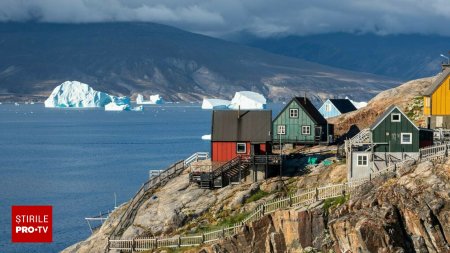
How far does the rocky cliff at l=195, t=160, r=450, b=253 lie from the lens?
41.6 m

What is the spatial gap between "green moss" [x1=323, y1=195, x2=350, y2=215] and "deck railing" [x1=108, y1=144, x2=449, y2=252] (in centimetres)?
48

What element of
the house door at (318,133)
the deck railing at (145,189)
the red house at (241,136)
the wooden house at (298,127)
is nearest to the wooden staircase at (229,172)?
the red house at (241,136)

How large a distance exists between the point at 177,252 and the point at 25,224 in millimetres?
20890

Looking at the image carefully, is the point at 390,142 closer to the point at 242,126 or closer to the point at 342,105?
the point at 242,126

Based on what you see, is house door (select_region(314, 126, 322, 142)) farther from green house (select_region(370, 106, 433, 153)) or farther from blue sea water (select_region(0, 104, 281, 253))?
blue sea water (select_region(0, 104, 281, 253))

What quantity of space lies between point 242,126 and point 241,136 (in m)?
1.01

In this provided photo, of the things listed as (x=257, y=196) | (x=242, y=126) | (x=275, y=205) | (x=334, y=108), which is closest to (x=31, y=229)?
(x=242, y=126)

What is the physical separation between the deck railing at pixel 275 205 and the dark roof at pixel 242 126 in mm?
9546

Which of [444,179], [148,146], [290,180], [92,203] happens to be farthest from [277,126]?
[148,146]

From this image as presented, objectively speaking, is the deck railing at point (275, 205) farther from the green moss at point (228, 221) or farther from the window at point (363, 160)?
the window at point (363, 160)

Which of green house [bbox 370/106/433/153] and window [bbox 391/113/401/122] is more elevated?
window [bbox 391/113/401/122]

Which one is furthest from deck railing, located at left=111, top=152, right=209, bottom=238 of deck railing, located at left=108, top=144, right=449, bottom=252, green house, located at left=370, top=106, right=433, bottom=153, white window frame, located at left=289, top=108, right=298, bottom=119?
green house, located at left=370, top=106, right=433, bottom=153

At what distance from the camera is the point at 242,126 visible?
61438 millimetres

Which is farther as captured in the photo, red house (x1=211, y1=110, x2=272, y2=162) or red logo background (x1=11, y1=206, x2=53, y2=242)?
red logo background (x1=11, y1=206, x2=53, y2=242)
